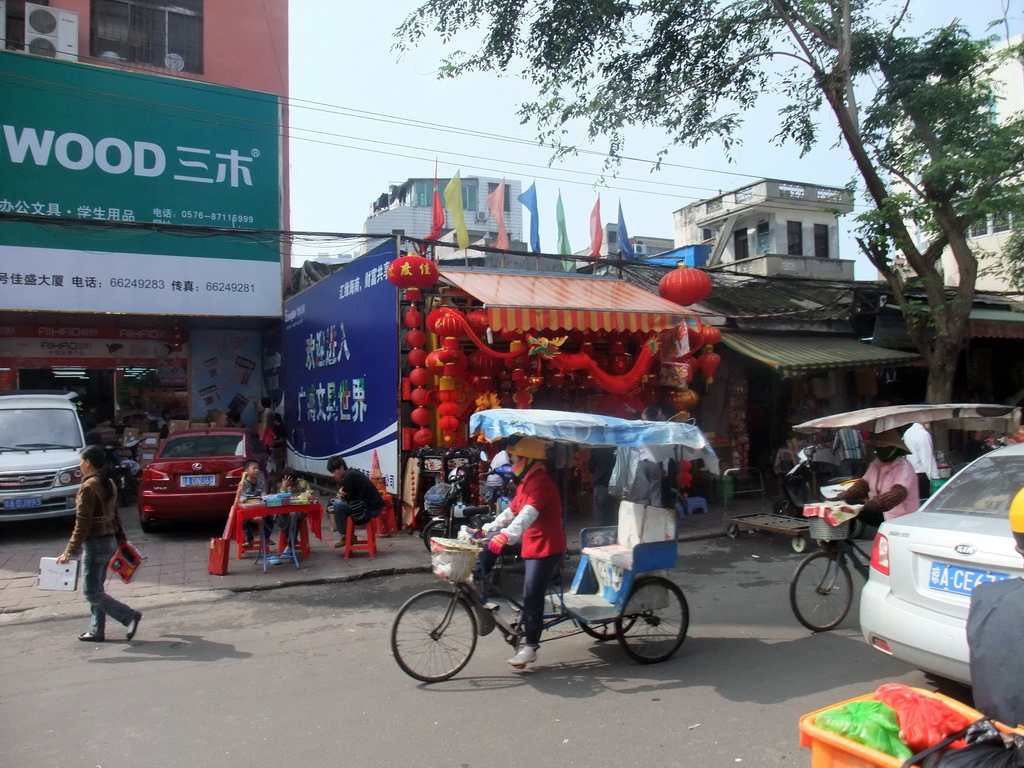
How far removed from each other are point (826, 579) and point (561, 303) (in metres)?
5.60

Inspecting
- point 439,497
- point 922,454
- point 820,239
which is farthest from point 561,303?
point 820,239

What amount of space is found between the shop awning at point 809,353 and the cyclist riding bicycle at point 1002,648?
32.7ft

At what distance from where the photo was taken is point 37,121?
1394cm

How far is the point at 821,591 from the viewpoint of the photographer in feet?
19.6

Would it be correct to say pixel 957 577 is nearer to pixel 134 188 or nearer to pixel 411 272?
pixel 411 272

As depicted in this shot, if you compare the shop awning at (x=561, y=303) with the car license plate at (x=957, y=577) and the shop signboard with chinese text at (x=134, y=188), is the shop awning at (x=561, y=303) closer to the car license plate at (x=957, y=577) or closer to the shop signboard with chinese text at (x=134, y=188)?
the shop signboard with chinese text at (x=134, y=188)

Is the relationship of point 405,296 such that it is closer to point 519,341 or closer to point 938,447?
point 519,341

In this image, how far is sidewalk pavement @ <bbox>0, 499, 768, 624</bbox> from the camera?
283 inches

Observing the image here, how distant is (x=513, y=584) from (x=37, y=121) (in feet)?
42.0

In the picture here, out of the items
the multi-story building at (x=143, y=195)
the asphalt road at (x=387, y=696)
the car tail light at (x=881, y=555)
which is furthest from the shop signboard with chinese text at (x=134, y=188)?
the car tail light at (x=881, y=555)

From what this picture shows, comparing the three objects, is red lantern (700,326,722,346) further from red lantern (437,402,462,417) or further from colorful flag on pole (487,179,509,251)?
red lantern (437,402,462,417)

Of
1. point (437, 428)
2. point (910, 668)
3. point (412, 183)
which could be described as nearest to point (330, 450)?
point (437, 428)

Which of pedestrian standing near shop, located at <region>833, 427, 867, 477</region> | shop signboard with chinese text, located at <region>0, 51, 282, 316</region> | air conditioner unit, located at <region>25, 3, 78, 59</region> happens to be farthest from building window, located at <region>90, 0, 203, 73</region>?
pedestrian standing near shop, located at <region>833, 427, 867, 477</region>

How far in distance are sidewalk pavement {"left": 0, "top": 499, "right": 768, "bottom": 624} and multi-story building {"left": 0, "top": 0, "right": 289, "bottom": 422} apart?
5622 mm
